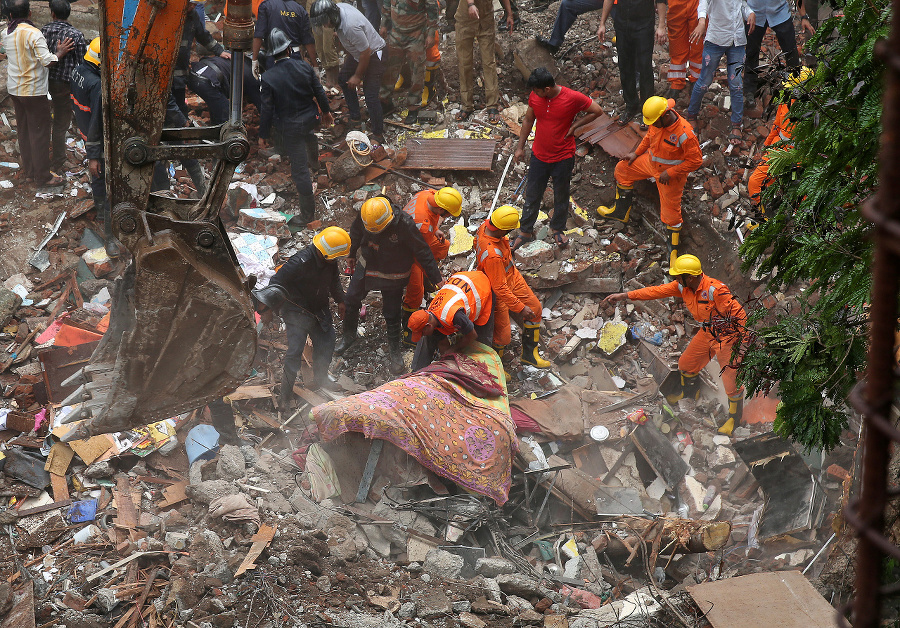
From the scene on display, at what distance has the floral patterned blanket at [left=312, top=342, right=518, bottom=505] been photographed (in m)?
4.95

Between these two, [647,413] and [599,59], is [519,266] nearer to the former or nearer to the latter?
[647,413]

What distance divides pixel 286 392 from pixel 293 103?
130 inches

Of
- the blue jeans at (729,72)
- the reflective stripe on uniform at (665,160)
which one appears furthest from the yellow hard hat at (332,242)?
the blue jeans at (729,72)

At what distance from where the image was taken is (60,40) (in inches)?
284

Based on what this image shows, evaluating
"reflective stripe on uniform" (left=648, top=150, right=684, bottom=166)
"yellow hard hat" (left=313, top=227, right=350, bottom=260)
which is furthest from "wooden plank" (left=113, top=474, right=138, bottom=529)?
"reflective stripe on uniform" (left=648, top=150, right=684, bottom=166)

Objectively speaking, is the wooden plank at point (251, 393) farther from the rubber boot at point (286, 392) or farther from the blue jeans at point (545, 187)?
the blue jeans at point (545, 187)

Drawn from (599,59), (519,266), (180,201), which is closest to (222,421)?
(180,201)

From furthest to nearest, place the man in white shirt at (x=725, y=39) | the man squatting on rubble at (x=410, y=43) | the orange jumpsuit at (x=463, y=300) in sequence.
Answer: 1. the man squatting on rubble at (x=410, y=43)
2. the man in white shirt at (x=725, y=39)
3. the orange jumpsuit at (x=463, y=300)

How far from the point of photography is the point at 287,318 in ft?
20.5

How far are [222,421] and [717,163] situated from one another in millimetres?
6345

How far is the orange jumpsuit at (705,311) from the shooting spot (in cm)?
606

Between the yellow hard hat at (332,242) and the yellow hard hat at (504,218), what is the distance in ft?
4.49

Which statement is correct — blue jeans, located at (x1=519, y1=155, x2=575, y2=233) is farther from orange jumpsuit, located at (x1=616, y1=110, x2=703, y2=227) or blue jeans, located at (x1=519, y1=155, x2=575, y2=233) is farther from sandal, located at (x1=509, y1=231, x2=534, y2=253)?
orange jumpsuit, located at (x1=616, y1=110, x2=703, y2=227)

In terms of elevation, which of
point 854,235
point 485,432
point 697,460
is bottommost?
point 697,460
